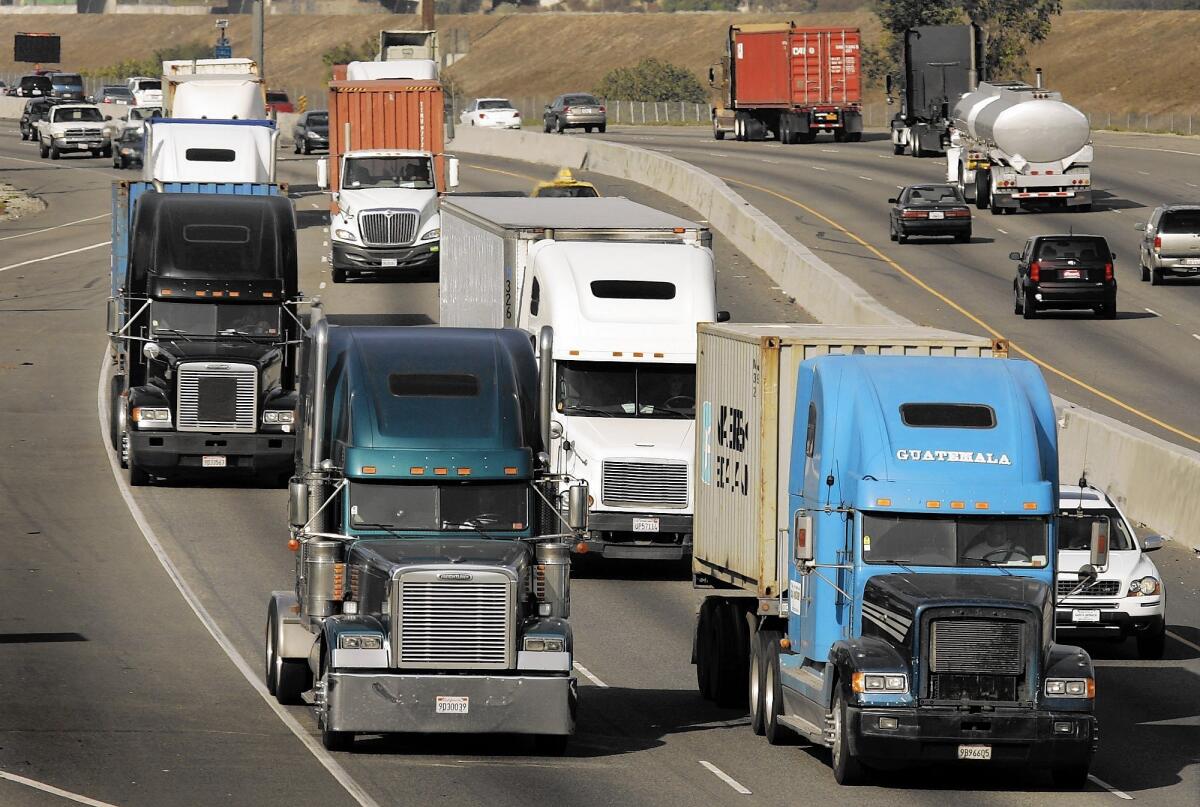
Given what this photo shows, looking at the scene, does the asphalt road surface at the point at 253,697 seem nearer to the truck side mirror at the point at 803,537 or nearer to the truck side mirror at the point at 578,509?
the truck side mirror at the point at 803,537

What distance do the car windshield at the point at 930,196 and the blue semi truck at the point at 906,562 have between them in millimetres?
37973

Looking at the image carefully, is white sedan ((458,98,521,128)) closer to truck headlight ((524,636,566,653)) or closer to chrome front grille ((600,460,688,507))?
chrome front grille ((600,460,688,507))

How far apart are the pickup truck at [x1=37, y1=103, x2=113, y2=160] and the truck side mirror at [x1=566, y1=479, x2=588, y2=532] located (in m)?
69.7

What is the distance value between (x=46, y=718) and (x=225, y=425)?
13509mm

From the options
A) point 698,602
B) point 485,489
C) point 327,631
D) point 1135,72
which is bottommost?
point 698,602

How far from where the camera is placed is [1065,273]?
149 feet

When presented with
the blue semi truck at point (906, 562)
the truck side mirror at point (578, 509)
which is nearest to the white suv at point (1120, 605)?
the blue semi truck at point (906, 562)

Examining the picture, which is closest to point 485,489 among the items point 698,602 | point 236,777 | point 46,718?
point 236,777

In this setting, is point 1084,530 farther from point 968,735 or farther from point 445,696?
point 445,696

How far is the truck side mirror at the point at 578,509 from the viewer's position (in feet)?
54.6

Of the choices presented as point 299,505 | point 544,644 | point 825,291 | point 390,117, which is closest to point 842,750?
point 544,644

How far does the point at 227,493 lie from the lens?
31.1 meters

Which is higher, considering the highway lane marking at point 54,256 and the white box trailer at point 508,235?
the white box trailer at point 508,235

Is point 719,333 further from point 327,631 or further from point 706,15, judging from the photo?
point 706,15
